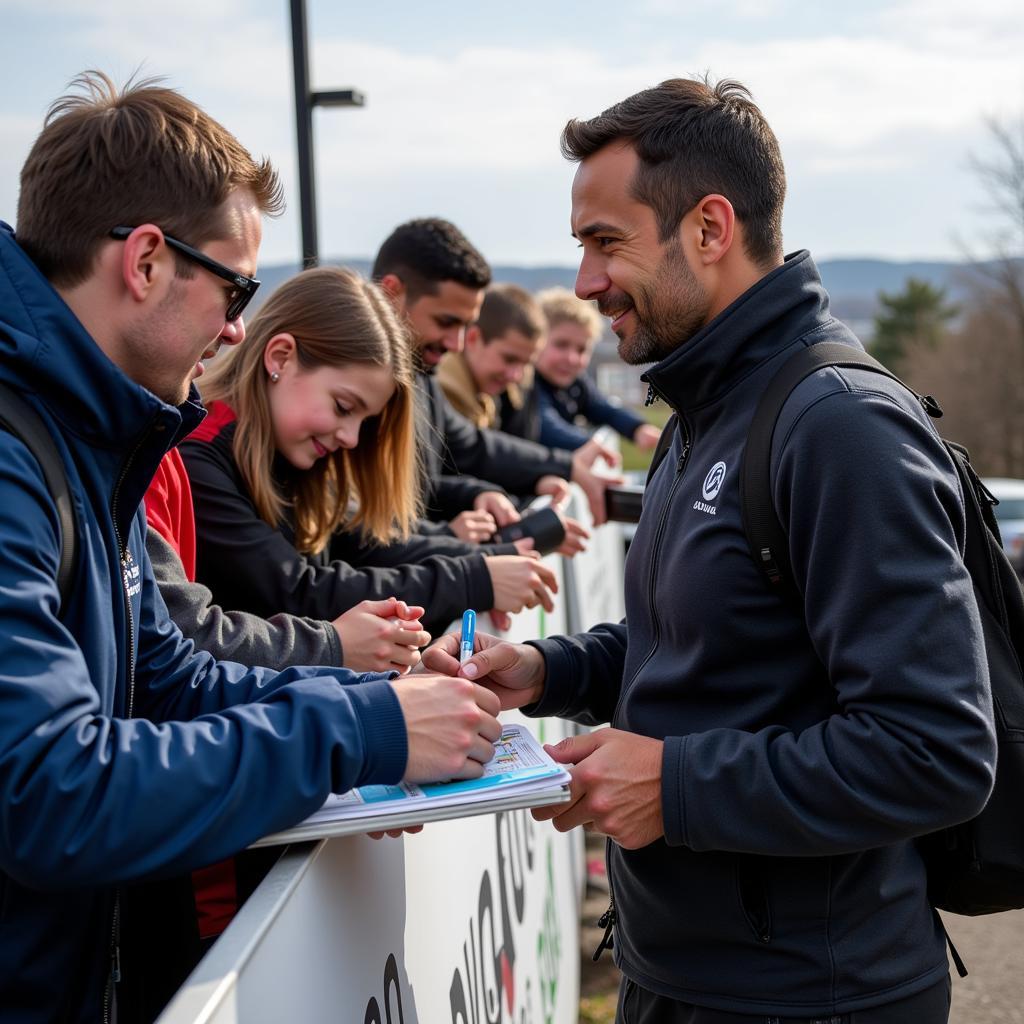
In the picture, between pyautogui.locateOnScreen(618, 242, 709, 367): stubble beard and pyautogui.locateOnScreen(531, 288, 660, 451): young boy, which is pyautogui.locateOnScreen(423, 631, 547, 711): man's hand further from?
pyautogui.locateOnScreen(531, 288, 660, 451): young boy

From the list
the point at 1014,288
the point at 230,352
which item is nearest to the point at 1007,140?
the point at 1014,288

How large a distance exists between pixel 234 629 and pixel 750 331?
1249mm

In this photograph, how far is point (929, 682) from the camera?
1.68m

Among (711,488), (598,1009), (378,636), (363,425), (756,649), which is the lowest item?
(598,1009)

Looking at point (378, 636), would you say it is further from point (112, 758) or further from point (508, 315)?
point (508, 315)

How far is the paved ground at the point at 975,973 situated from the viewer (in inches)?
183

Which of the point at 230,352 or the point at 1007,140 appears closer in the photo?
the point at 230,352

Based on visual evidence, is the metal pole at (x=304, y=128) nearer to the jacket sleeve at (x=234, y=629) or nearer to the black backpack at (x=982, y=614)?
the jacket sleeve at (x=234, y=629)

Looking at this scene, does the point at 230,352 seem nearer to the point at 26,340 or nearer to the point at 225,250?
the point at 225,250

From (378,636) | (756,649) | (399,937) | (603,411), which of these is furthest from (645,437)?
(399,937)

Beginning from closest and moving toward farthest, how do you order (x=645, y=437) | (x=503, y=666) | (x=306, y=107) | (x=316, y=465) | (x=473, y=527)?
(x=503, y=666) → (x=316, y=465) → (x=473, y=527) → (x=306, y=107) → (x=645, y=437)

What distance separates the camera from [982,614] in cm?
196

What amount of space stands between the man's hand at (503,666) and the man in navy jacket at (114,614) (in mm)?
489

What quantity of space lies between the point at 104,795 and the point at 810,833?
103cm
